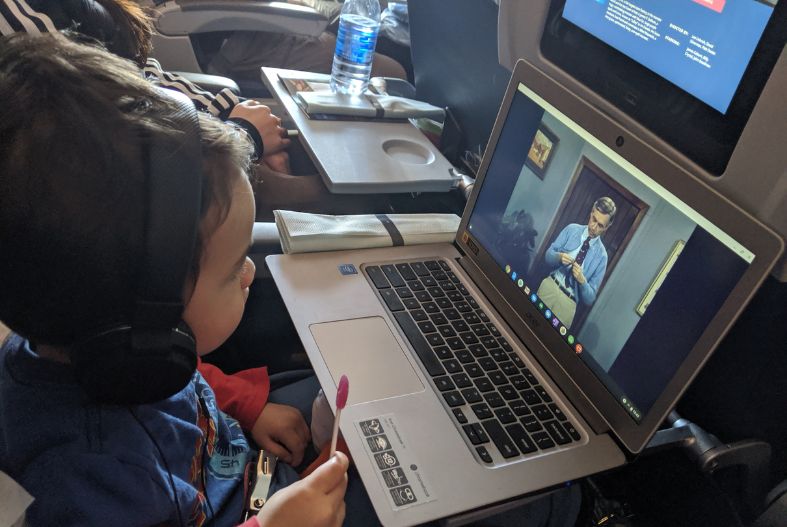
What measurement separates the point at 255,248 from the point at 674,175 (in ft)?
2.08

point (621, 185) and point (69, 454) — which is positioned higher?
point (621, 185)

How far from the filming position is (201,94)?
133 cm

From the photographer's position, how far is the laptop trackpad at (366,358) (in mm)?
776

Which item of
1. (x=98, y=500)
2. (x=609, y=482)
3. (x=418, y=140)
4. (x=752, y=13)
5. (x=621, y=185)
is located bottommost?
(x=609, y=482)

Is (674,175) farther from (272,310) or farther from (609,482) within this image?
(272,310)

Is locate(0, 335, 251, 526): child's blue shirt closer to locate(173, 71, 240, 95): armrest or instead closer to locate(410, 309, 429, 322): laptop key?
locate(410, 309, 429, 322): laptop key

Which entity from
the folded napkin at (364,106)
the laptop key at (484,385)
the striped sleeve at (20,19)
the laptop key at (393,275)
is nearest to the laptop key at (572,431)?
the laptop key at (484,385)

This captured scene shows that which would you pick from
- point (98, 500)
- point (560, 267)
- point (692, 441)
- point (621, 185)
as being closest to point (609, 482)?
point (692, 441)

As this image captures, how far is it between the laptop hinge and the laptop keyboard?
1.0 inches

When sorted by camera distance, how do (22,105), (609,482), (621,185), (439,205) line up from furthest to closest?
1. (439,205)
2. (609,482)
3. (621,185)
4. (22,105)

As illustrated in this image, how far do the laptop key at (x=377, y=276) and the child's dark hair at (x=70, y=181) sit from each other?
0.45m

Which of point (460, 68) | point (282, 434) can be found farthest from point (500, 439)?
point (460, 68)

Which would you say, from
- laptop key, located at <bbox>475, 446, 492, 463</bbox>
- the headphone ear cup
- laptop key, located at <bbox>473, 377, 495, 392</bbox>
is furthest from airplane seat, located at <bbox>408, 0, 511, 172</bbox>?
the headphone ear cup

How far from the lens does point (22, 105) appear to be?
478 millimetres
